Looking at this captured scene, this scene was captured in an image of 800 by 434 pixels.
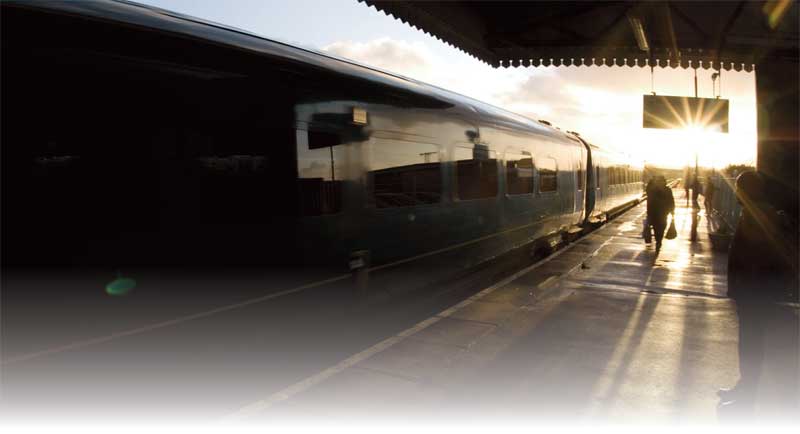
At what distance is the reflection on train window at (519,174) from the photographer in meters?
8.28

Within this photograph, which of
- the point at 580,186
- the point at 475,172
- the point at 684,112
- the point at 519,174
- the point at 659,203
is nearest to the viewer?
the point at 475,172

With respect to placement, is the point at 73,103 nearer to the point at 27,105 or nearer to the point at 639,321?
the point at 27,105

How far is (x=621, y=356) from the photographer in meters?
4.31

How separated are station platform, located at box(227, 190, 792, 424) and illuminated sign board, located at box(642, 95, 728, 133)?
5.91m

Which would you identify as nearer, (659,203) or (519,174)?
(519,174)

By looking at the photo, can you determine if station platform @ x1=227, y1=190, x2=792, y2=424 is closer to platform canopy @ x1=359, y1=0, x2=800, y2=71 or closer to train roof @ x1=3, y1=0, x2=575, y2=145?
train roof @ x1=3, y1=0, x2=575, y2=145

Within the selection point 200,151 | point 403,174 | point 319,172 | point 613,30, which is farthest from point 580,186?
point 200,151

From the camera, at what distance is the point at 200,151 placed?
10.7ft

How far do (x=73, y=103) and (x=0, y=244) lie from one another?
807 millimetres

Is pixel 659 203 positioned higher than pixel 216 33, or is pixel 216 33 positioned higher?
pixel 216 33

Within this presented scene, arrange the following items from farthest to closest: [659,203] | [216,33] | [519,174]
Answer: [659,203], [519,174], [216,33]

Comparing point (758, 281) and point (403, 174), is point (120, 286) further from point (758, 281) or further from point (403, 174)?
point (758, 281)

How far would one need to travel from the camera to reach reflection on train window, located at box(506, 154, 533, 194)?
326 inches

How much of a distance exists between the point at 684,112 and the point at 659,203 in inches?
92.7
